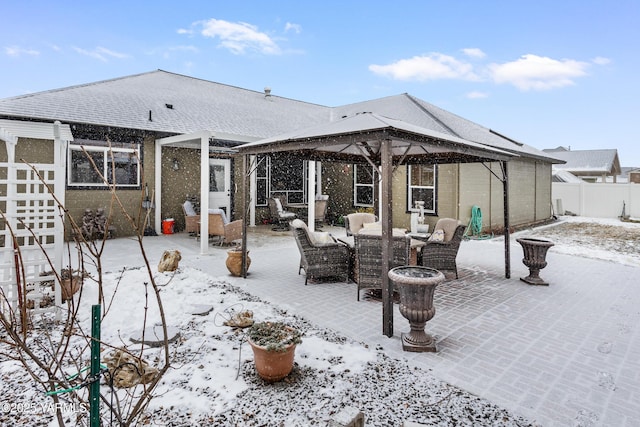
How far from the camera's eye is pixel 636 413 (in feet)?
8.40

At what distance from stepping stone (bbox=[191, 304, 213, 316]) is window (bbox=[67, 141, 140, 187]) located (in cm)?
602

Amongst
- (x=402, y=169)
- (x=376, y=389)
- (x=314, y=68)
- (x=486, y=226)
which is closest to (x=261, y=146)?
(x=376, y=389)

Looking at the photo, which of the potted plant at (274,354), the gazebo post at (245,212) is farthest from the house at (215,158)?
the potted plant at (274,354)

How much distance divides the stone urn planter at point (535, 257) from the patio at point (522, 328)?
0.21m

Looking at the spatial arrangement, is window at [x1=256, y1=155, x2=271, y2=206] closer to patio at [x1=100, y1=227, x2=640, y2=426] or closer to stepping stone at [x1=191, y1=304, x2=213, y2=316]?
patio at [x1=100, y1=227, x2=640, y2=426]

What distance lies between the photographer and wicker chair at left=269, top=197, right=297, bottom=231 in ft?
37.9

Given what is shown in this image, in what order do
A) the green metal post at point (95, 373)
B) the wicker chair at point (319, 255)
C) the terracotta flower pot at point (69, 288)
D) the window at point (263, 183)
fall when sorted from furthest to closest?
the window at point (263, 183), the wicker chair at point (319, 255), the green metal post at point (95, 373), the terracotta flower pot at point (69, 288)

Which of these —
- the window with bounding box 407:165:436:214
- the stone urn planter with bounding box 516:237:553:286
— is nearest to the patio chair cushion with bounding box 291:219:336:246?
the stone urn planter with bounding box 516:237:553:286

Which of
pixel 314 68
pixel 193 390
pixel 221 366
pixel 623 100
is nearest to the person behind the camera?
pixel 193 390

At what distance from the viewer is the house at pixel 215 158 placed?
907 centimetres

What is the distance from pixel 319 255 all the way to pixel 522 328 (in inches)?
115

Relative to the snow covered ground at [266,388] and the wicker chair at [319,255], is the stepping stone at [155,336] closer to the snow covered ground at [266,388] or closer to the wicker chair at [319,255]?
the snow covered ground at [266,388]

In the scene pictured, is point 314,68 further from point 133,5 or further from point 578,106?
point 578,106

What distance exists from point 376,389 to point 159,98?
11.3 m
